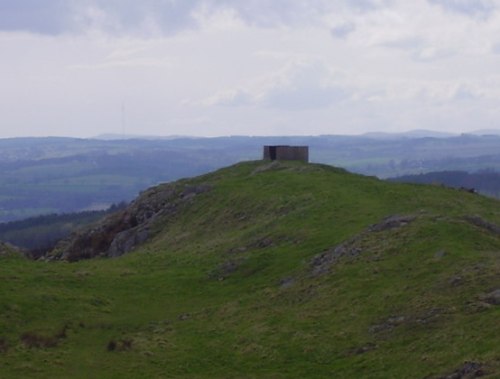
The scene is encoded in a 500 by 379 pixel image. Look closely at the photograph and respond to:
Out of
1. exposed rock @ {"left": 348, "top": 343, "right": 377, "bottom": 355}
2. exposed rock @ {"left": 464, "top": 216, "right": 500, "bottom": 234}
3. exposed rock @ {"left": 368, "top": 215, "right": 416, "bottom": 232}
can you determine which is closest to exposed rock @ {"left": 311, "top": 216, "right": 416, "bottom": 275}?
exposed rock @ {"left": 368, "top": 215, "right": 416, "bottom": 232}

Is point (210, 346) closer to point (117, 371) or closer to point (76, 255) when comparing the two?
point (117, 371)

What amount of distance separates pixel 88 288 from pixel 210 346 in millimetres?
12692

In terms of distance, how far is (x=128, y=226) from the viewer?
7106cm

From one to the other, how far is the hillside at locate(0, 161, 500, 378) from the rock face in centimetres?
798

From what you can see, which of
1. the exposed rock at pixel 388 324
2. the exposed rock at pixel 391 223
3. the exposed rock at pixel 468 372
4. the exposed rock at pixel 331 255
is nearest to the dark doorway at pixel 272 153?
the exposed rock at pixel 391 223

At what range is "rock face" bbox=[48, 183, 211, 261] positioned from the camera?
6731 centimetres

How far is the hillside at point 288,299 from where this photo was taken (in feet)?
99.1

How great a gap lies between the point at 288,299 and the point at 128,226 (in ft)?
114

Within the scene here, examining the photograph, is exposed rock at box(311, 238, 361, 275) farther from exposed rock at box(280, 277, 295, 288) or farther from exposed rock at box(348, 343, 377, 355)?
exposed rock at box(348, 343, 377, 355)

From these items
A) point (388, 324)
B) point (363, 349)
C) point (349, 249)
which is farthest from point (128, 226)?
point (363, 349)

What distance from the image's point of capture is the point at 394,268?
3731cm

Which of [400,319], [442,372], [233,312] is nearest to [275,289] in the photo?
[233,312]

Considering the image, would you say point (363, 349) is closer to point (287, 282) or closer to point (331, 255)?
point (287, 282)

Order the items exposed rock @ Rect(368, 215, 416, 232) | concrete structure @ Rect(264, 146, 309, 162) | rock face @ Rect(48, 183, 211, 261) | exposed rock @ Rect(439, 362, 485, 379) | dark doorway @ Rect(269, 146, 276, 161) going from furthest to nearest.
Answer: dark doorway @ Rect(269, 146, 276, 161), concrete structure @ Rect(264, 146, 309, 162), rock face @ Rect(48, 183, 211, 261), exposed rock @ Rect(368, 215, 416, 232), exposed rock @ Rect(439, 362, 485, 379)
